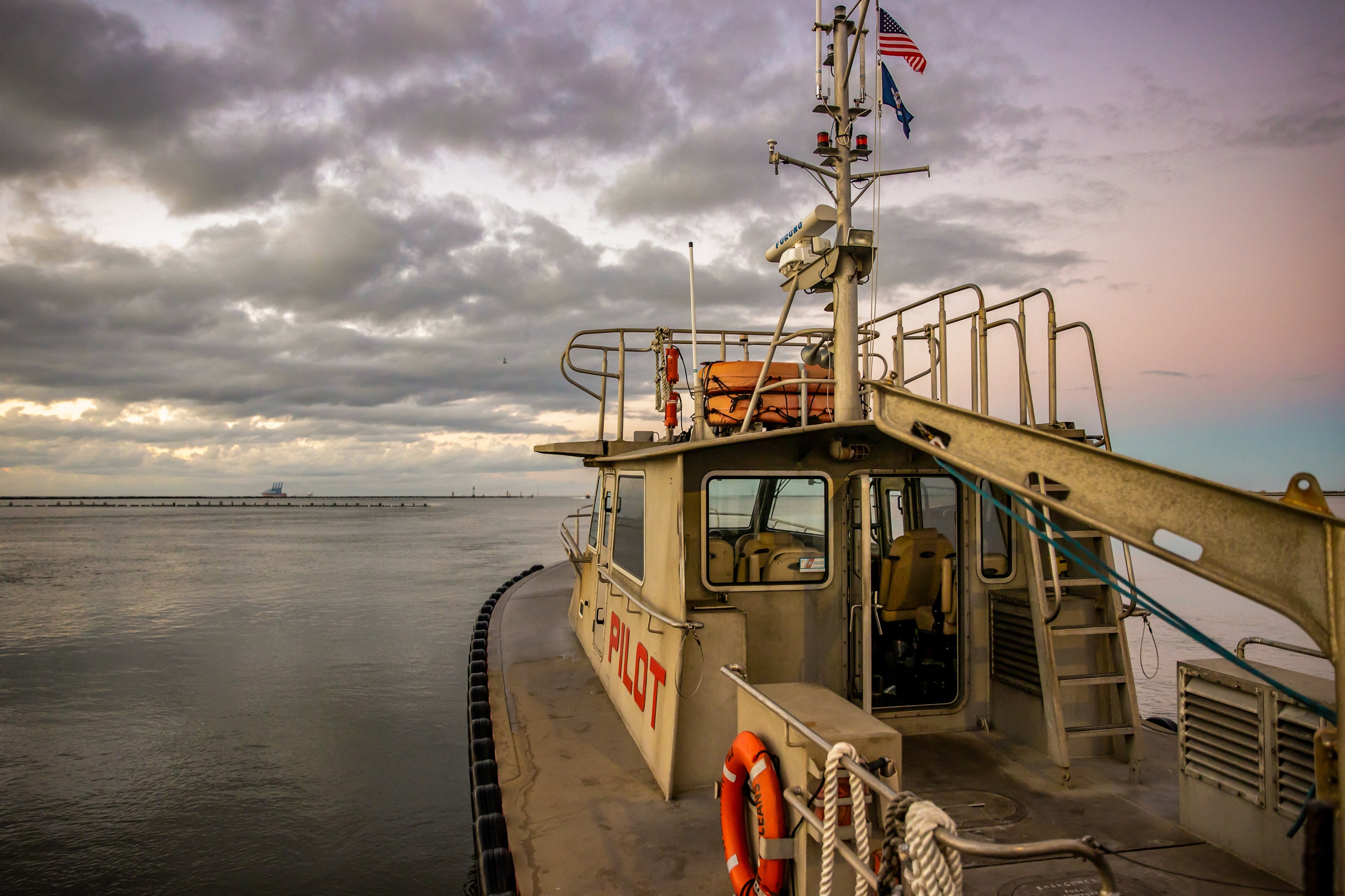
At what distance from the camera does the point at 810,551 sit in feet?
19.1

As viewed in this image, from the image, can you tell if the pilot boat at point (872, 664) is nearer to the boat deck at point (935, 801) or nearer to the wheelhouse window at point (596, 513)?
the boat deck at point (935, 801)

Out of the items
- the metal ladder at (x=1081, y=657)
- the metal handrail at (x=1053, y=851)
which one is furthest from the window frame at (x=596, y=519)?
the metal handrail at (x=1053, y=851)

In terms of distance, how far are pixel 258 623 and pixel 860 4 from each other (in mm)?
23308

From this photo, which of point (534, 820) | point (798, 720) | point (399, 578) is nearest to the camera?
point (798, 720)

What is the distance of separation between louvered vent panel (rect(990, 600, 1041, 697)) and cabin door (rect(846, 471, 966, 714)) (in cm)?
29

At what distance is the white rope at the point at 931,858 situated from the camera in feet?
7.63

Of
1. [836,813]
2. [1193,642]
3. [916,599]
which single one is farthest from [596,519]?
[1193,642]

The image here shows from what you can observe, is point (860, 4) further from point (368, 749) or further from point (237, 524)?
point (237, 524)

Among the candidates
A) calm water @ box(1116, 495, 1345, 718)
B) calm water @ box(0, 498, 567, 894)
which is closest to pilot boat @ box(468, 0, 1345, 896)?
calm water @ box(0, 498, 567, 894)

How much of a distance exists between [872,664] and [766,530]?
1.35 meters

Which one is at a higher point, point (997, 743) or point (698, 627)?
point (698, 627)

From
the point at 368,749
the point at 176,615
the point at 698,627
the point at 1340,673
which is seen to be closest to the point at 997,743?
the point at 698,627

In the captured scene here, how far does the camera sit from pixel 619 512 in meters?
7.93

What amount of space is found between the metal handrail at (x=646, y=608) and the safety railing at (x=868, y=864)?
0.94 meters
